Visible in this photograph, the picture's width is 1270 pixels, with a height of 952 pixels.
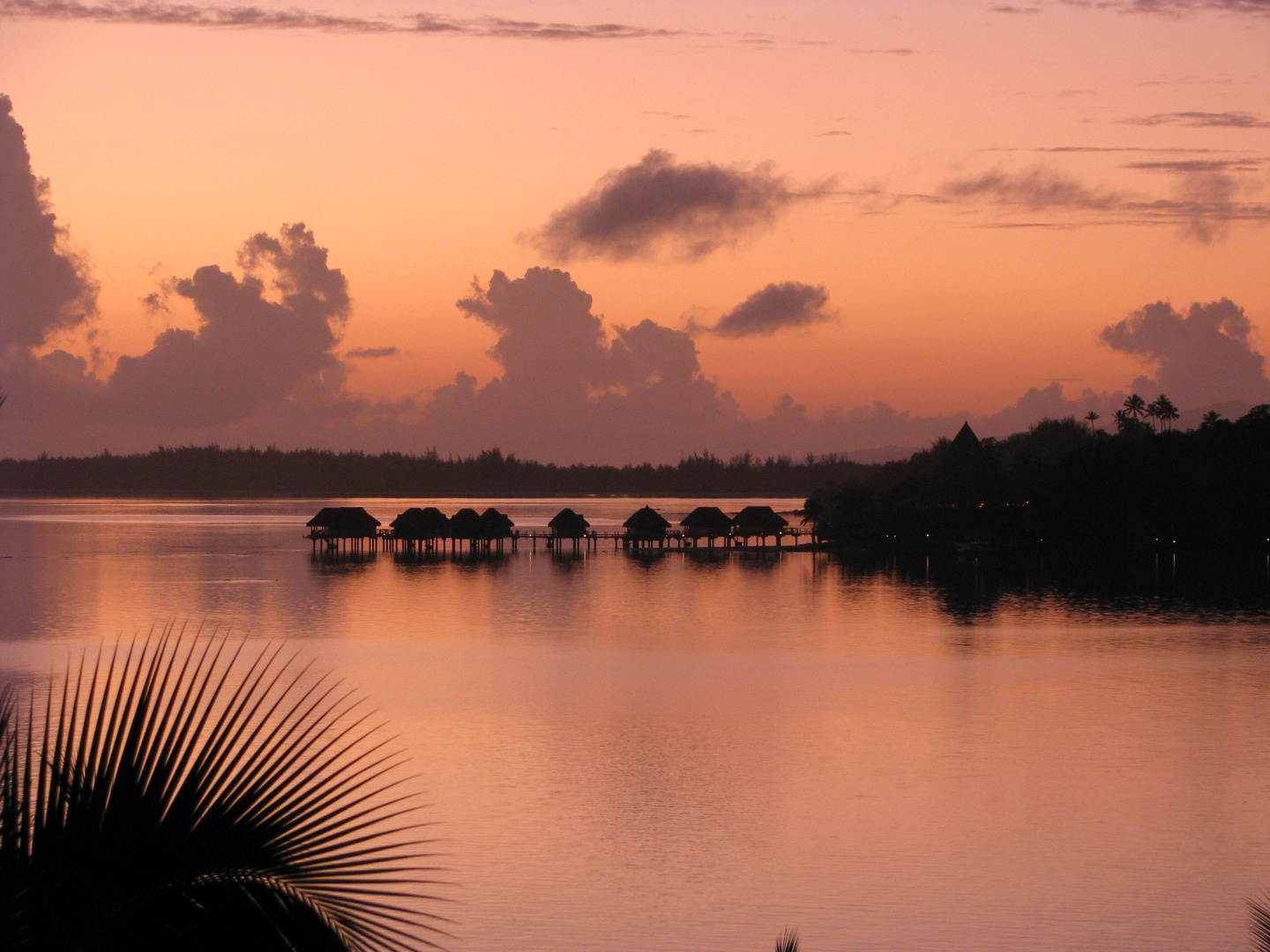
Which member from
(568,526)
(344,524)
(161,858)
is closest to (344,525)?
(344,524)

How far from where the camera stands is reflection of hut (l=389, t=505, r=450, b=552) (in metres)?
→ 80.2

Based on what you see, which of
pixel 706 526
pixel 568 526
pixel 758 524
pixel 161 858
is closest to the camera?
pixel 161 858

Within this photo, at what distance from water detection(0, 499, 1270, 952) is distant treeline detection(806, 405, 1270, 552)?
962 inches

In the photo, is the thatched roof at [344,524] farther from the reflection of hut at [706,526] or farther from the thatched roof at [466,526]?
the reflection of hut at [706,526]

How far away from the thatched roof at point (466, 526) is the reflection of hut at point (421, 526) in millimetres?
519

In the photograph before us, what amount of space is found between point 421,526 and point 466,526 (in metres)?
3.20

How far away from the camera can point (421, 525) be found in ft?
265

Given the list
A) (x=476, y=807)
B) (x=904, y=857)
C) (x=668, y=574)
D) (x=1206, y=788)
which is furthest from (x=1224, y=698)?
(x=668, y=574)

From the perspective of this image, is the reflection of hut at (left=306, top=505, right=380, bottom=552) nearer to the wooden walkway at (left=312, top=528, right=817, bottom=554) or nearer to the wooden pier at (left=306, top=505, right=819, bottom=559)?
the wooden pier at (left=306, top=505, right=819, bottom=559)

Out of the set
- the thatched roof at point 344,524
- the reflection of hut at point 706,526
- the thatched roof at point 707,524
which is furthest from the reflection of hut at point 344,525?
the thatched roof at point 707,524

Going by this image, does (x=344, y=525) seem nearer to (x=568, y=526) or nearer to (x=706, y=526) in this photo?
(x=568, y=526)

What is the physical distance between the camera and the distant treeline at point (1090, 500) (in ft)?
246

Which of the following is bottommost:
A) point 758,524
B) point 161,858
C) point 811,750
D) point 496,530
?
point 811,750

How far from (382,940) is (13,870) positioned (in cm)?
114
